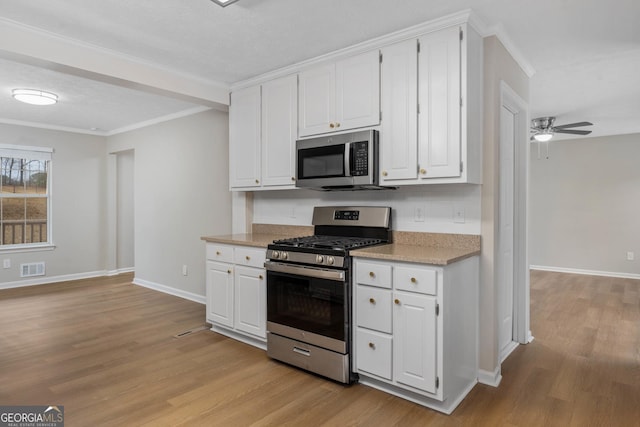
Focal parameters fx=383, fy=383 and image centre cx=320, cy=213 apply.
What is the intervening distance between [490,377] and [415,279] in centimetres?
102

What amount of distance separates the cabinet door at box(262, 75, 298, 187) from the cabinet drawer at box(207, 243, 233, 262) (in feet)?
2.29

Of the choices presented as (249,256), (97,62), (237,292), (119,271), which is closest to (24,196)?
(119,271)

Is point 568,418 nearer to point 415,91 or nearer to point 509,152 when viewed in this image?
point 509,152

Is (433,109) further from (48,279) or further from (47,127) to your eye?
(48,279)

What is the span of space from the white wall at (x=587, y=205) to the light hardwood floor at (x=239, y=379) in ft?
8.20

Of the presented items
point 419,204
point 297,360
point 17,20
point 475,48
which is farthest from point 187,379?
point 475,48

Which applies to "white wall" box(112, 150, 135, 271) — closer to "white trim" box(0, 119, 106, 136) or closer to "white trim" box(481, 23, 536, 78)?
"white trim" box(0, 119, 106, 136)

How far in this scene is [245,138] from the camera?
372cm

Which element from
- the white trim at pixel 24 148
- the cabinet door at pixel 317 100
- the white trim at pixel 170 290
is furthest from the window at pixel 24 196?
the cabinet door at pixel 317 100

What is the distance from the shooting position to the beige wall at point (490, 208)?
8.58ft

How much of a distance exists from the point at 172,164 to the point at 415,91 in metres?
3.67
